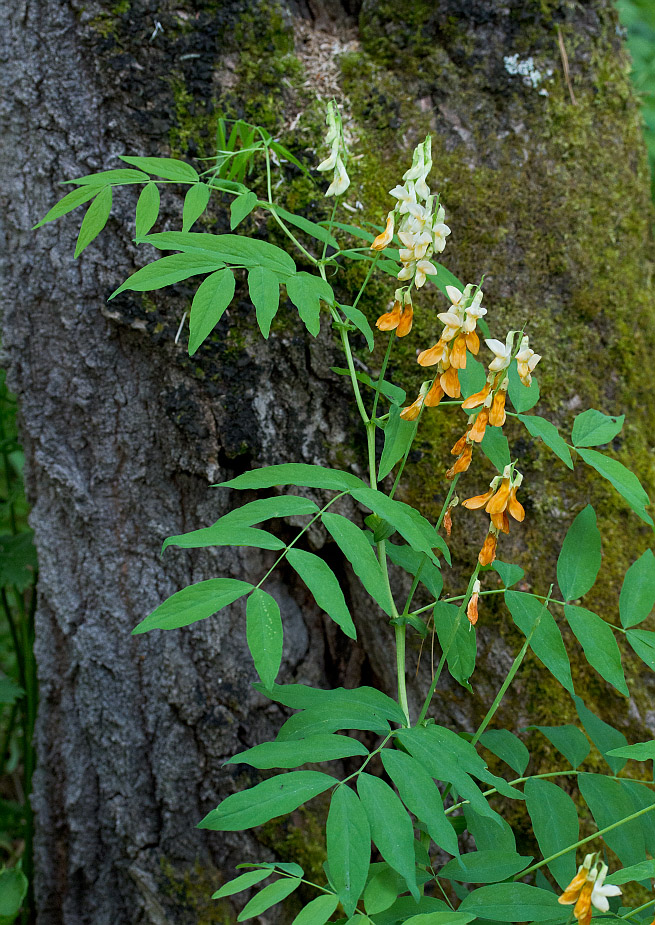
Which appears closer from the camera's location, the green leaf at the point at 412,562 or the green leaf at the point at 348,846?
the green leaf at the point at 348,846

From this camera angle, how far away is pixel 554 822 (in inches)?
37.5

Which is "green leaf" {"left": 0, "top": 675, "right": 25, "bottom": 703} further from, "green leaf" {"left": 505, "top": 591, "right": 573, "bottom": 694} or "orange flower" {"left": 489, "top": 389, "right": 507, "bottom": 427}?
"orange flower" {"left": 489, "top": 389, "right": 507, "bottom": 427}

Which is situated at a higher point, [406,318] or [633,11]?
[633,11]

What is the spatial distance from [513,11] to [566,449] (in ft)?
3.97

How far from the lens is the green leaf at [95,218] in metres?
1.06

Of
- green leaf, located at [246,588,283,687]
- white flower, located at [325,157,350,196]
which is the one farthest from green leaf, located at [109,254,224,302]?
green leaf, located at [246,588,283,687]

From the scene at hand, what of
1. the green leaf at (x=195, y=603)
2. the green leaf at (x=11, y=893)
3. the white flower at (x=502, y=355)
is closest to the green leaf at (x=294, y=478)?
the green leaf at (x=195, y=603)

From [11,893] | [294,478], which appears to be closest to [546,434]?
[294,478]

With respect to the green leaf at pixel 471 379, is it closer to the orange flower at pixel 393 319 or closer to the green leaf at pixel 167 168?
the orange flower at pixel 393 319

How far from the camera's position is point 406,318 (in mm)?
986

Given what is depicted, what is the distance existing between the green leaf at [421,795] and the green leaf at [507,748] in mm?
325

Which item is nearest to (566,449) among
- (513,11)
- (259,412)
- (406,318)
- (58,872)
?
(406,318)

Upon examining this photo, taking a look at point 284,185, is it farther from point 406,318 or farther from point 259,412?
point 406,318

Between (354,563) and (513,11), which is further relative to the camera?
(513,11)
